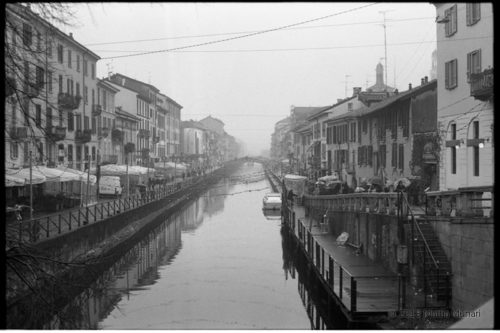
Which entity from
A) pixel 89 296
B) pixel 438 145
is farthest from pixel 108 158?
pixel 89 296

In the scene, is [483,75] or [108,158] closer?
[483,75]

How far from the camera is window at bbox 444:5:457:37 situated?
1689 centimetres

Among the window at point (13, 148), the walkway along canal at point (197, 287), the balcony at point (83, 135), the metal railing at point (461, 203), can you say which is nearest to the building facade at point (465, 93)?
the metal railing at point (461, 203)

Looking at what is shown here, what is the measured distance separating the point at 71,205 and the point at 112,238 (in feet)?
10.3

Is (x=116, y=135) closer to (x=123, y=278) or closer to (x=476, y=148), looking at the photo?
(x=123, y=278)

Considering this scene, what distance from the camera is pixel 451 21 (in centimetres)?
1742

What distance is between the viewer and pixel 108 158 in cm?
2528

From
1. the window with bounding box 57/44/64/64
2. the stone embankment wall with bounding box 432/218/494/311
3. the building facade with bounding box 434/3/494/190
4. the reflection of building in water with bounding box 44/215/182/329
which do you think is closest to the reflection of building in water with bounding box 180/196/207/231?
the reflection of building in water with bounding box 44/215/182/329

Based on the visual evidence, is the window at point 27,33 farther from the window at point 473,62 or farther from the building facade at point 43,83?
the window at point 473,62

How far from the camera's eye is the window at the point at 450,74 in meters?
17.2

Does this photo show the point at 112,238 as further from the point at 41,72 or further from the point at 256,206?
the point at 256,206

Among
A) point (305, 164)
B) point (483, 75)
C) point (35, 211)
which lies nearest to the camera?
point (483, 75)

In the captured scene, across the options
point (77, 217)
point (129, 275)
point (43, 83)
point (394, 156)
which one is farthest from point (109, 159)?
point (43, 83)

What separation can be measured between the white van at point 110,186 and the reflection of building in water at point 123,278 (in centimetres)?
343
